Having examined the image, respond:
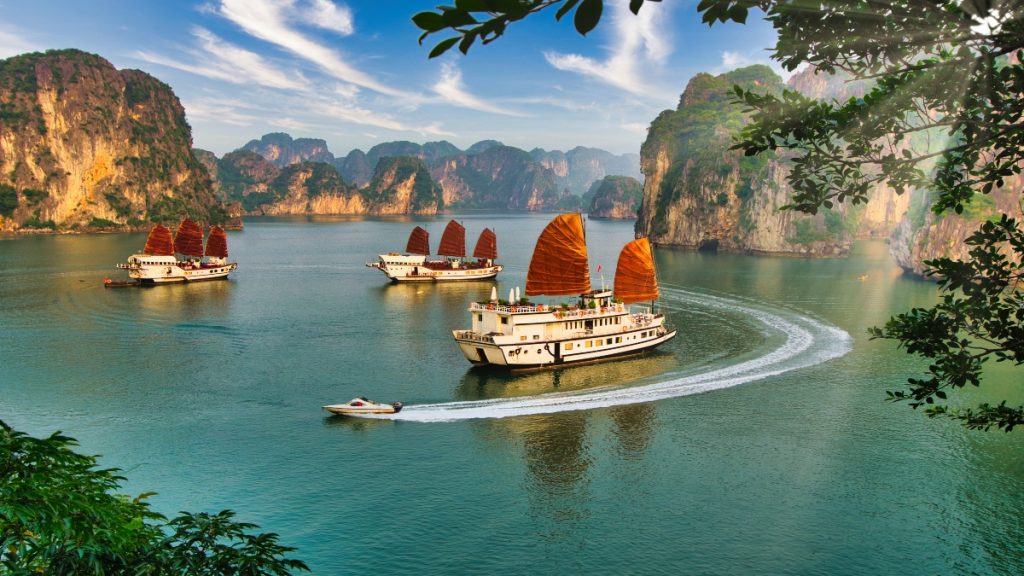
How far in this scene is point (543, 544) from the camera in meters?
20.2

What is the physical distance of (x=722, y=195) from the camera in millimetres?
125000

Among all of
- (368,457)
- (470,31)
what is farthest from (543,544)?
(470,31)

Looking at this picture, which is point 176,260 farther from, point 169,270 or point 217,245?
point 217,245

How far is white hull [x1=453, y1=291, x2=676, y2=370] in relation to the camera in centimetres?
3888

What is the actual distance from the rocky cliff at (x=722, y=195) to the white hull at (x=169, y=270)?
69484 millimetres

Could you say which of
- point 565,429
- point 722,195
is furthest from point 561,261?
point 722,195

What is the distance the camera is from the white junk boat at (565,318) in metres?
39.1

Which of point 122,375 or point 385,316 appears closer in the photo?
point 122,375

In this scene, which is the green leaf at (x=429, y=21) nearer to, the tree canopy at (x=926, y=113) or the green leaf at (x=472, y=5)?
the green leaf at (x=472, y=5)

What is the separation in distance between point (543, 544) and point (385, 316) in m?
37.5

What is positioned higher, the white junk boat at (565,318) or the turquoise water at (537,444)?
the white junk boat at (565,318)

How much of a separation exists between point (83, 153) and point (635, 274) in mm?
169084

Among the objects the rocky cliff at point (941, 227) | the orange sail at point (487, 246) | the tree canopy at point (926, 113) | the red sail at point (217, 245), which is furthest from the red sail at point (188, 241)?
the tree canopy at point (926, 113)

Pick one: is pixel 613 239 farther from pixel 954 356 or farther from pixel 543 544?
pixel 954 356
